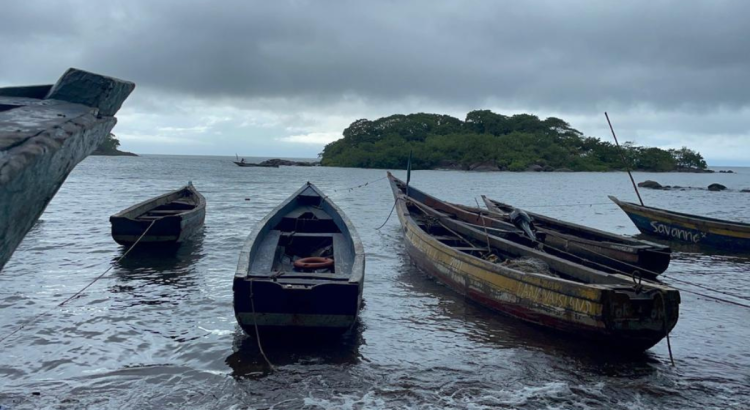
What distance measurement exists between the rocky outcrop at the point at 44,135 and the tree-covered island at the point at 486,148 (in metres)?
83.9

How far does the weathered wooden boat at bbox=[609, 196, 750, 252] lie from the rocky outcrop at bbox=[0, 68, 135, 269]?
17.4 m

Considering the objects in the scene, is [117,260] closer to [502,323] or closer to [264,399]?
[264,399]

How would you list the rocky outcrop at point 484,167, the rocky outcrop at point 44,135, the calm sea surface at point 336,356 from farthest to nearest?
the rocky outcrop at point 484,167 < the calm sea surface at point 336,356 < the rocky outcrop at point 44,135

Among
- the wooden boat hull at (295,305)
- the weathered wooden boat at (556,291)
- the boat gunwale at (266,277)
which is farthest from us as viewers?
the boat gunwale at (266,277)

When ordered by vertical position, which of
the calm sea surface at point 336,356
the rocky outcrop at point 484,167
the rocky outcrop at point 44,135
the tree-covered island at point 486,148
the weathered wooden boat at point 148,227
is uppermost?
the tree-covered island at point 486,148

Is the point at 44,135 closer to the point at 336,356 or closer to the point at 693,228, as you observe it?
the point at 336,356

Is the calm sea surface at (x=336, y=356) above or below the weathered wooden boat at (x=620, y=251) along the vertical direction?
below

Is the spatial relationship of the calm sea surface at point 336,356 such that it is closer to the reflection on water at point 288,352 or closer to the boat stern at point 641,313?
the reflection on water at point 288,352

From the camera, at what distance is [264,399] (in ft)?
17.9

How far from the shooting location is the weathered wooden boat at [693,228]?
15.1 meters

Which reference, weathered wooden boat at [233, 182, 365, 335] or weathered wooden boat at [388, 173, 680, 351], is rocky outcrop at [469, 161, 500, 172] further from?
weathered wooden boat at [233, 182, 365, 335]

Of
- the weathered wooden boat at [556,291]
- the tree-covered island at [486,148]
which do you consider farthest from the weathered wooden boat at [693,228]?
the tree-covered island at [486,148]

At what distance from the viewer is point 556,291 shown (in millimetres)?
7125

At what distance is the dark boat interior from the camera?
8.04 metres
